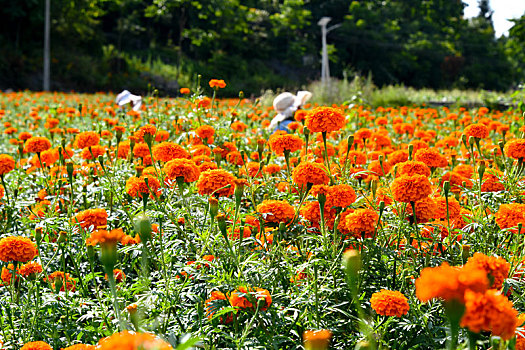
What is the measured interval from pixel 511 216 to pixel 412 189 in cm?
37

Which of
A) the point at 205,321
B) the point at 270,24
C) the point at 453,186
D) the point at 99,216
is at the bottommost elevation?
the point at 205,321

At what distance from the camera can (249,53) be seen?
29859 millimetres

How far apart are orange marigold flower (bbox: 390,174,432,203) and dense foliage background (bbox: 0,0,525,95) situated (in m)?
7.07

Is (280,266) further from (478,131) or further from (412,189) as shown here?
(478,131)

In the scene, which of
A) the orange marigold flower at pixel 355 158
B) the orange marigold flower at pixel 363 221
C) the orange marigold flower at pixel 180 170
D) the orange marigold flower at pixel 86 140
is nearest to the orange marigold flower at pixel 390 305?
the orange marigold flower at pixel 363 221

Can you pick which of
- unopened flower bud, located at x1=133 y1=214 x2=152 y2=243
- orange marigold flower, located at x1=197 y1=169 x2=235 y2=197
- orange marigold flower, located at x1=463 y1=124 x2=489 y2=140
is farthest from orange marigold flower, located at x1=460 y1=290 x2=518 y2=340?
orange marigold flower, located at x1=463 y1=124 x2=489 y2=140

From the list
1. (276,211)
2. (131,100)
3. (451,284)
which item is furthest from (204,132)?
(131,100)

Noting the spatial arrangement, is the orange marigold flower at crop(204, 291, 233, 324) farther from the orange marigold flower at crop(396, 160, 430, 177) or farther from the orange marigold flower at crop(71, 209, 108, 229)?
the orange marigold flower at crop(396, 160, 430, 177)

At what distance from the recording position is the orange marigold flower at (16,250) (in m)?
1.51

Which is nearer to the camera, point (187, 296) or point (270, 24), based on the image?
point (187, 296)

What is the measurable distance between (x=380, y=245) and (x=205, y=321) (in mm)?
682

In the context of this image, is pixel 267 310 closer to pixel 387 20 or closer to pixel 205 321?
pixel 205 321

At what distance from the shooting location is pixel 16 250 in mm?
1524

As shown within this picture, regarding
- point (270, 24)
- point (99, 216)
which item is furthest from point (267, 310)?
point (270, 24)
